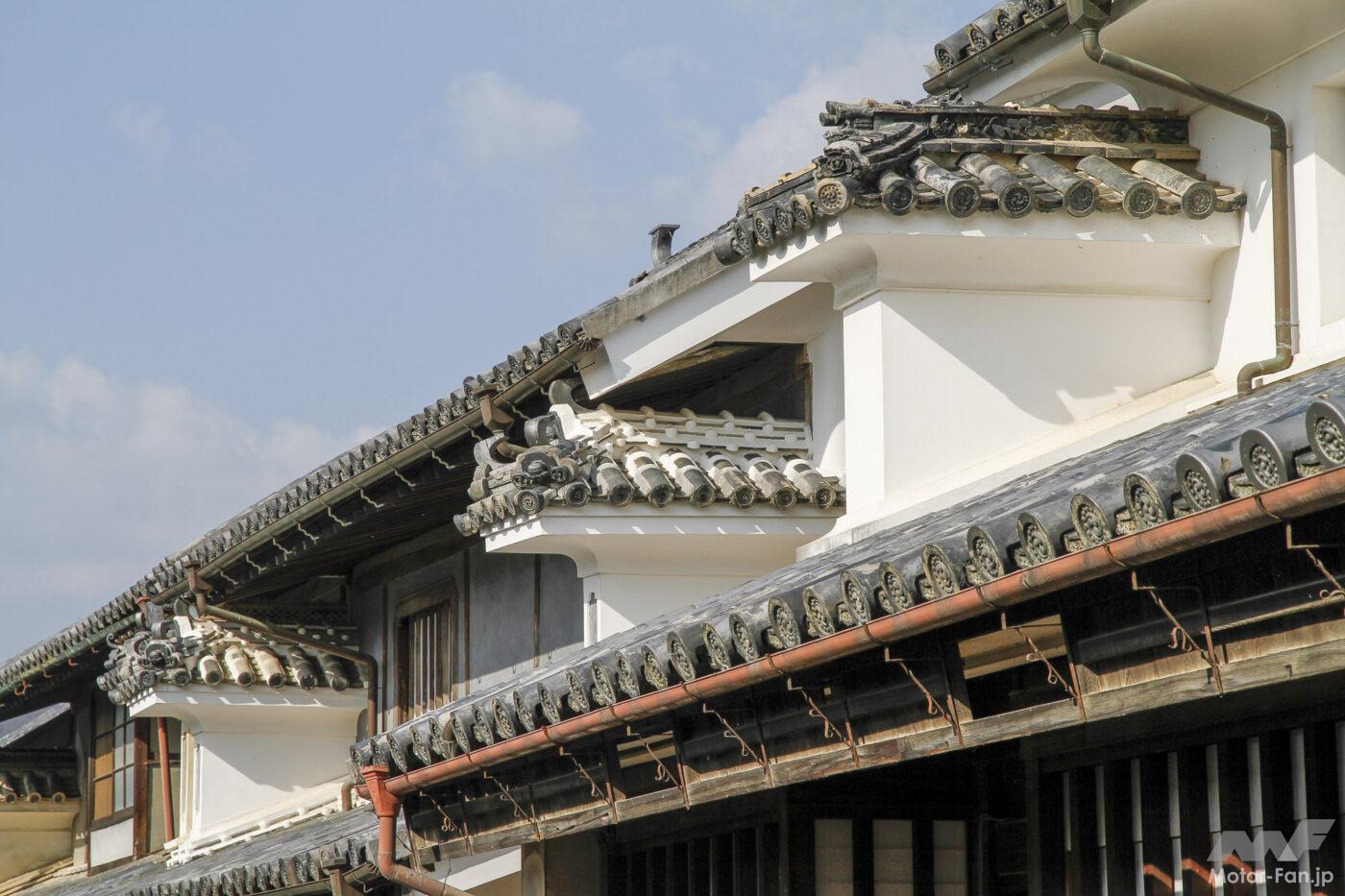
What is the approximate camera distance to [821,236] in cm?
1170

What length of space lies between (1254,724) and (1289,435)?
266cm

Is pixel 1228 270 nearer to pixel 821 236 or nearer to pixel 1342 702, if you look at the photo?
pixel 821 236

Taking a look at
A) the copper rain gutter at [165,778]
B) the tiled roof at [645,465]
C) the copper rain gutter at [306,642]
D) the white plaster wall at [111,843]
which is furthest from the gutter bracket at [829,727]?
the white plaster wall at [111,843]

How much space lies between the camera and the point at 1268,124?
11.5 metres

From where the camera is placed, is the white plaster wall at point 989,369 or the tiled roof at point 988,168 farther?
the white plaster wall at point 989,369

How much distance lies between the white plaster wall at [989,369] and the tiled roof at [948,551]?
2.92 feet


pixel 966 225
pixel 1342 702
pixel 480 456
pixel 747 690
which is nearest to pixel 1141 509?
pixel 1342 702

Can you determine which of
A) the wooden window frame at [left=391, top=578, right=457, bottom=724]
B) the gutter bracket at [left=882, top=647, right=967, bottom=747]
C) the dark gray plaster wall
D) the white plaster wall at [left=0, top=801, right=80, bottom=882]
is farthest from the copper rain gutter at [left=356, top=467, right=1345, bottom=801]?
the white plaster wall at [left=0, top=801, right=80, bottom=882]

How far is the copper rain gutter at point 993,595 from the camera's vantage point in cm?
599

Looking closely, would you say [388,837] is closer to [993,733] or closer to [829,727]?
[829,727]

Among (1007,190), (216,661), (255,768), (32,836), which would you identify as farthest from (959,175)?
(32,836)

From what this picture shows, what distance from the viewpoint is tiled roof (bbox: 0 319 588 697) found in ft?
49.9

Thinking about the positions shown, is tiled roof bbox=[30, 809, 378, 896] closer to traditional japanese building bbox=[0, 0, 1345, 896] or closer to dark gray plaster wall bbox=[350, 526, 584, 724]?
traditional japanese building bbox=[0, 0, 1345, 896]

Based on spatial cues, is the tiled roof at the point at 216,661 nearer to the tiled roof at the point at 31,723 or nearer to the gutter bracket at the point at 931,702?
the tiled roof at the point at 31,723
